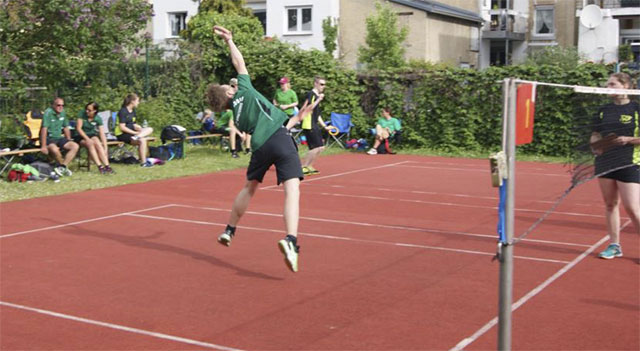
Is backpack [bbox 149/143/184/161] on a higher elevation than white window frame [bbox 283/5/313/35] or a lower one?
lower

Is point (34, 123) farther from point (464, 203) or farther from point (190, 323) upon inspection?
point (190, 323)

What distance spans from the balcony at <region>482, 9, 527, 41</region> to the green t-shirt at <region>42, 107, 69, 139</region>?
35011mm

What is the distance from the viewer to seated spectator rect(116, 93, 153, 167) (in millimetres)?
16047

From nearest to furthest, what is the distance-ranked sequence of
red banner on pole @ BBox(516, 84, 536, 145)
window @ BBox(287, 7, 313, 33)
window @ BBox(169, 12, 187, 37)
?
red banner on pole @ BBox(516, 84, 536, 145), window @ BBox(287, 7, 313, 33), window @ BBox(169, 12, 187, 37)

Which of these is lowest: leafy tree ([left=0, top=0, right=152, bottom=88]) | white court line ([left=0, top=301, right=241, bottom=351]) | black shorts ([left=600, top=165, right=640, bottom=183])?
white court line ([left=0, top=301, right=241, bottom=351])

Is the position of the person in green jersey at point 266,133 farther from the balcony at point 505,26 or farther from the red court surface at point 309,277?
the balcony at point 505,26

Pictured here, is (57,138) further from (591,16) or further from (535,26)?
(535,26)

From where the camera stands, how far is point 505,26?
4600 centimetres

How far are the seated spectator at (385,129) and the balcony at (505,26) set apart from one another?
2705cm

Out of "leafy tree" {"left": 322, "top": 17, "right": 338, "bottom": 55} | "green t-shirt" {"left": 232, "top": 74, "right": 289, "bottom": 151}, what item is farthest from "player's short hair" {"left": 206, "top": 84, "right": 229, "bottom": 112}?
"leafy tree" {"left": 322, "top": 17, "right": 338, "bottom": 55}

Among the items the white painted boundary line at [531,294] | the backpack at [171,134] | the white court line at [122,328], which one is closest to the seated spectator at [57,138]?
the backpack at [171,134]

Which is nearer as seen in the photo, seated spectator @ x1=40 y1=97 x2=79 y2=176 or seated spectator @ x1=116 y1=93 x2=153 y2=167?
seated spectator @ x1=40 y1=97 x2=79 y2=176

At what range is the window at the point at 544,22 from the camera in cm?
4712

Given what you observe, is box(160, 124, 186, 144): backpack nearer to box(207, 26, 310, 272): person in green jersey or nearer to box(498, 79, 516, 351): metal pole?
box(207, 26, 310, 272): person in green jersey
